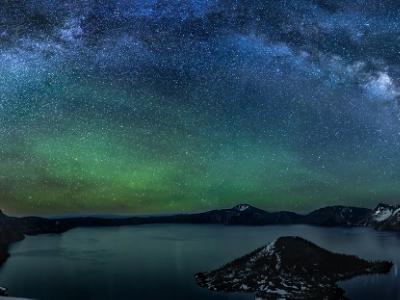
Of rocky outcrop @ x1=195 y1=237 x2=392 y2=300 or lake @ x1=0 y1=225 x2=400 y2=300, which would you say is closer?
lake @ x1=0 y1=225 x2=400 y2=300

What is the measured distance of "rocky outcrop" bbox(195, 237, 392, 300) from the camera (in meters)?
35.3

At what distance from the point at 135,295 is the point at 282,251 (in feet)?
63.6

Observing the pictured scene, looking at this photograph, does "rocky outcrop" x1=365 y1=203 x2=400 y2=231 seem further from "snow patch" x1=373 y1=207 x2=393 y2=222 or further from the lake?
the lake

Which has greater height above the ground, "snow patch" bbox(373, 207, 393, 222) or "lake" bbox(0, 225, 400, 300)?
"snow patch" bbox(373, 207, 393, 222)

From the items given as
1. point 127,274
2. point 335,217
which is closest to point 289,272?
point 127,274

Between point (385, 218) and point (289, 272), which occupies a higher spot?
point (385, 218)

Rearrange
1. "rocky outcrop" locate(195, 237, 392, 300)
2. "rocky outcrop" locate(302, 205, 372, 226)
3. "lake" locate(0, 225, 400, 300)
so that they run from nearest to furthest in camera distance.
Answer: "lake" locate(0, 225, 400, 300), "rocky outcrop" locate(195, 237, 392, 300), "rocky outcrop" locate(302, 205, 372, 226)

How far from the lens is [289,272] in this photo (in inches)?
1580

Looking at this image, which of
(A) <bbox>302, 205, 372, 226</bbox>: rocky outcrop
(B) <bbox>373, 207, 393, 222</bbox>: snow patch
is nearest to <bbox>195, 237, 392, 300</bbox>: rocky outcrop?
(A) <bbox>302, 205, 372, 226</bbox>: rocky outcrop

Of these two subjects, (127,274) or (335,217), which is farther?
(335,217)

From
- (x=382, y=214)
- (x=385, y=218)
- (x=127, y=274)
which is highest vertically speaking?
(x=382, y=214)

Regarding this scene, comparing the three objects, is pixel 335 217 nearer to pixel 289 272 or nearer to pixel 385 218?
pixel 385 218

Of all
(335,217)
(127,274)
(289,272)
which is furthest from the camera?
(335,217)

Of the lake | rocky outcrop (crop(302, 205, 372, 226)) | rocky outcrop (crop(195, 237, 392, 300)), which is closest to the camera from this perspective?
the lake
